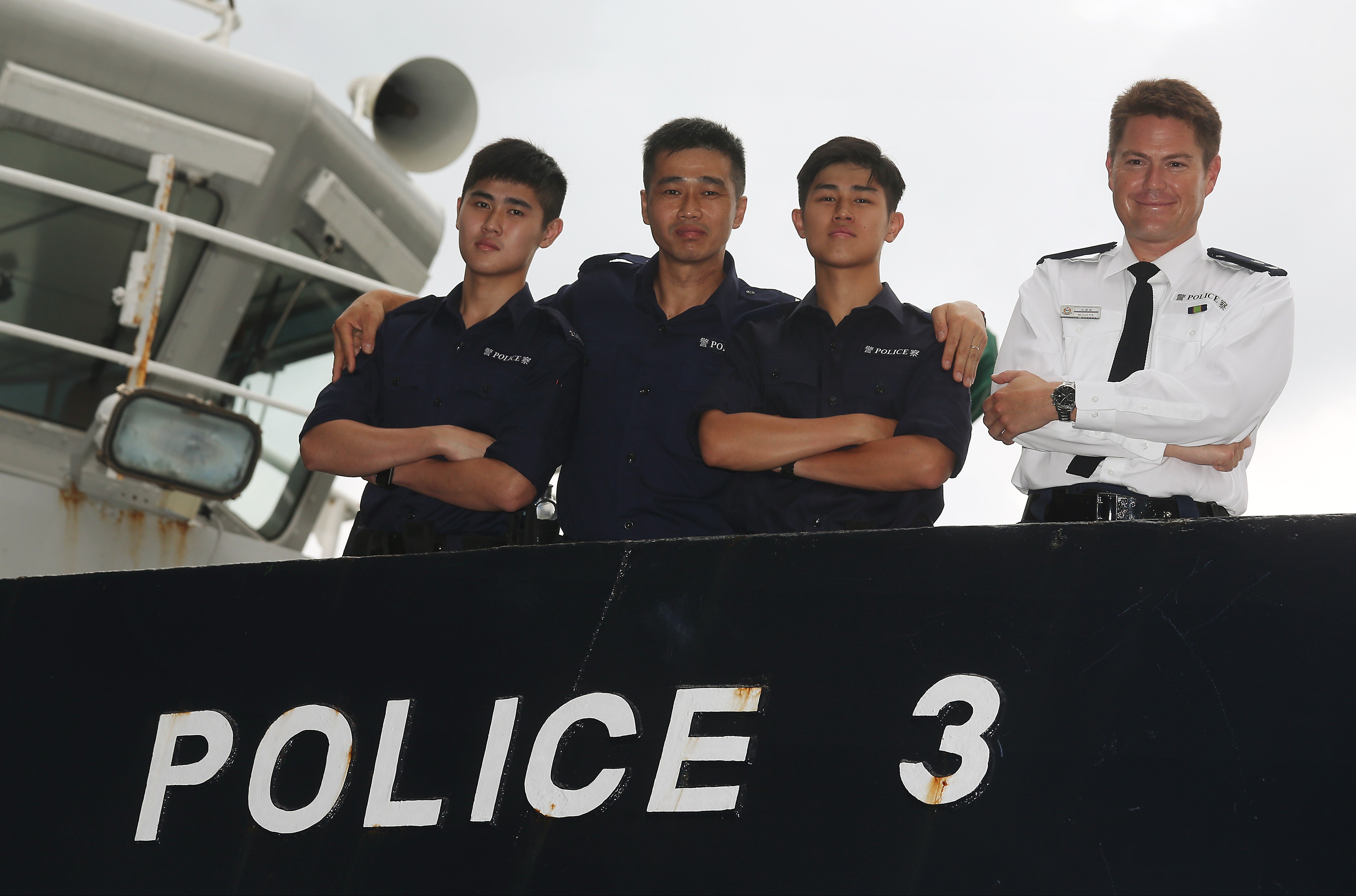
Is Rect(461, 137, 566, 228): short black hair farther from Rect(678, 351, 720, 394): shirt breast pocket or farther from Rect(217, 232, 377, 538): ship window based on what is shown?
Rect(217, 232, 377, 538): ship window

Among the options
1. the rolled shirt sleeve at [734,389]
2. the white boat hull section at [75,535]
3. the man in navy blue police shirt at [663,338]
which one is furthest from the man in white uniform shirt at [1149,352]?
the white boat hull section at [75,535]

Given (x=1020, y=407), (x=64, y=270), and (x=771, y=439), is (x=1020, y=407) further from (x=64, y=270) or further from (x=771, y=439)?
(x=64, y=270)

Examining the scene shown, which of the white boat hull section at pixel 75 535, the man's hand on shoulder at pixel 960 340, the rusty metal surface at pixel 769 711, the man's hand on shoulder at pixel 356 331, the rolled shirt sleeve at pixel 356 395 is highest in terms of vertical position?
the man's hand on shoulder at pixel 960 340

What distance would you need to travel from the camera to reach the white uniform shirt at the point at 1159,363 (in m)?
2.62

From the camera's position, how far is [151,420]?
16.7 ft

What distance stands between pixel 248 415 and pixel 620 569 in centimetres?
495

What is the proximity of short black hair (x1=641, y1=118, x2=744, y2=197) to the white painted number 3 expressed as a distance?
5.99ft

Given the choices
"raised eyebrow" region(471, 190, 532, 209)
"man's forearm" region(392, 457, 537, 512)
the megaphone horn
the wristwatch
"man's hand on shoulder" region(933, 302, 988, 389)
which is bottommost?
"man's forearm" region(392, 457, 537, 512)

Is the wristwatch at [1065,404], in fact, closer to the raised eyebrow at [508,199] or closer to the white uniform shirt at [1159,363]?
the white uniform shirt at [1159,363]

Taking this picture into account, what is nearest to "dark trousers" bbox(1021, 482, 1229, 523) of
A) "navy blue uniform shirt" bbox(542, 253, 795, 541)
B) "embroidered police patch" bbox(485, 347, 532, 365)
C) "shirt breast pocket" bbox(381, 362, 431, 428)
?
"navy blue uniform shirt" bbox(542, 253, 795, 541)

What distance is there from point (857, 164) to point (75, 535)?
421cm

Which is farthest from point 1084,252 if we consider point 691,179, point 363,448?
point 363,448

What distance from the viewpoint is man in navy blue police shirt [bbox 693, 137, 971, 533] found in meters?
2.79

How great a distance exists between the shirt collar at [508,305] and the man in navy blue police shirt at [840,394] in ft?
2.04
